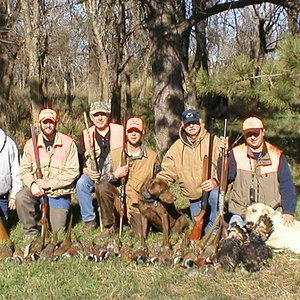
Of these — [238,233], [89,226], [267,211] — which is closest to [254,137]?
[267,211]

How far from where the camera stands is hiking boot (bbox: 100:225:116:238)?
667 centimetres

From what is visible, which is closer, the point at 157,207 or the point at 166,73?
the point at 157,207

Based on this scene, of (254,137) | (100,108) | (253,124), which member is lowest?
(254,137)

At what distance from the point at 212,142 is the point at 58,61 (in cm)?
1958

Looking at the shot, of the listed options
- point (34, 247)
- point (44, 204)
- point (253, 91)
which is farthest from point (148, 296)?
point (253, 91)

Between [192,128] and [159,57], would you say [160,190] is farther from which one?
[159,57]

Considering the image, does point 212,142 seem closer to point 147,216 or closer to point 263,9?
point 147,216

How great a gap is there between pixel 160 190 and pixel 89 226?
120 cm

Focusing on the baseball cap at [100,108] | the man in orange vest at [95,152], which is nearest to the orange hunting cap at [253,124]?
the man in orange vest at [95,152]

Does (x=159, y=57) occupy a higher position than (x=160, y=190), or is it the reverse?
(x=159, y=57)

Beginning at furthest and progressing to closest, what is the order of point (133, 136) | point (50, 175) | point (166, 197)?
point (50, 175)
point (133, 136)
point (166, 197)

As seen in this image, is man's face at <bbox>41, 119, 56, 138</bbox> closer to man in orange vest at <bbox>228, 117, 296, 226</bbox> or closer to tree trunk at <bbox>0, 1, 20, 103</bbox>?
man in orange vest at <bbox>228, 117, 296, 226</bbox>

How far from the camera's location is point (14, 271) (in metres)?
5.37

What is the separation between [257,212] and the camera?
5766 mm
